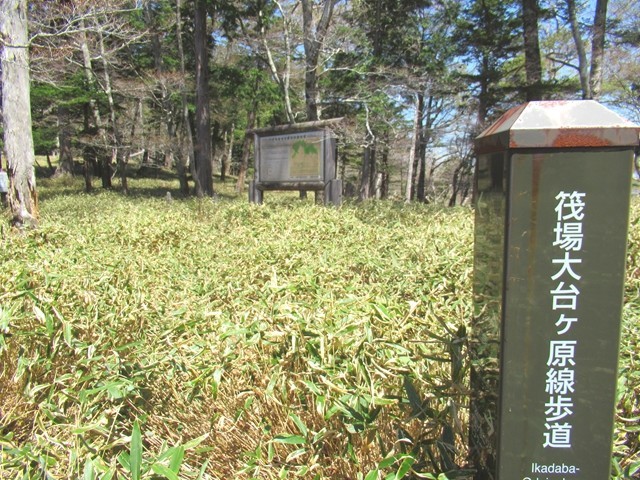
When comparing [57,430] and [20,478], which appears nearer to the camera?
[20,478]

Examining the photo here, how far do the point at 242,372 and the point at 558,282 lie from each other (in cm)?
150

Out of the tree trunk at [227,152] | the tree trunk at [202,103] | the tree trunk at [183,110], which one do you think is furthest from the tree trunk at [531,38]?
the tree trunk at [227,152]

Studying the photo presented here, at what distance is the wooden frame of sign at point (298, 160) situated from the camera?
9.09m

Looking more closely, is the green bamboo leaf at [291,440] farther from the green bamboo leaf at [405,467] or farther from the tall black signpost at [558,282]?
the tall black signpost at [558,282]

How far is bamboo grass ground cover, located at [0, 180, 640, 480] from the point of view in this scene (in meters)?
1.76

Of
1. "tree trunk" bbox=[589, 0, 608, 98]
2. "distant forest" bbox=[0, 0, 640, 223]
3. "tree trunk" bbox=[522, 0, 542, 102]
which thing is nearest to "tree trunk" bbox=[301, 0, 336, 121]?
"distant forest" bbox=[0, 0, 640, 223]

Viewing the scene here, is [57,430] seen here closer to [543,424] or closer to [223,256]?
[543,424]

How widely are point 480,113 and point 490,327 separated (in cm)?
1957

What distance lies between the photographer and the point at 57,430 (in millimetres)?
2139

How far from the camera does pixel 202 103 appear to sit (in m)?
16.5

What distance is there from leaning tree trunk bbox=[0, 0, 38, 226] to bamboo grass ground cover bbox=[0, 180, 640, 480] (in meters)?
4.84

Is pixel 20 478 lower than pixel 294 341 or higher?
lower

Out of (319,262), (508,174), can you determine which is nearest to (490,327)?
(508,174)

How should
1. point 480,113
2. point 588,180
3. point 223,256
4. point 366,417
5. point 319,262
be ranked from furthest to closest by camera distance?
point 480,113 → point 223,256 → point 319,262 → point 366,417 → point 588,180
